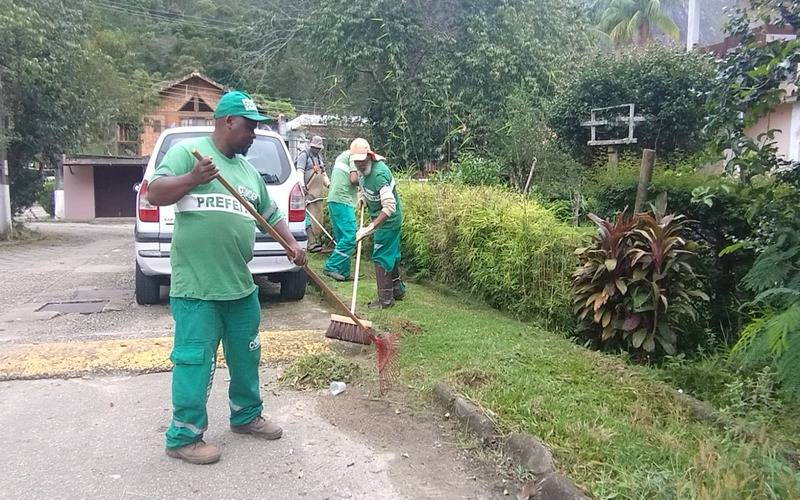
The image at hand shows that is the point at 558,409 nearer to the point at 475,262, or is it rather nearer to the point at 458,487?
the point at 458,487

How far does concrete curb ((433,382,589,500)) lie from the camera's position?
3.00 metres

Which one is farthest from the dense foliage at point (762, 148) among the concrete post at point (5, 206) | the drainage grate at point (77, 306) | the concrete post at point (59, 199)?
the concrete post at point (59, 199)

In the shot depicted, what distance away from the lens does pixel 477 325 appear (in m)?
5.78

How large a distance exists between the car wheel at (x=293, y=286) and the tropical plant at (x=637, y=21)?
29081 millimetres

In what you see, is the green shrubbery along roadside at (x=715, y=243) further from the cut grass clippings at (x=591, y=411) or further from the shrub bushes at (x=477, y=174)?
the shrub bushes at (x=477, y=174)

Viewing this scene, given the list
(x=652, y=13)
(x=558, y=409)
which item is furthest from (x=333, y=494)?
(x=652, y=13)

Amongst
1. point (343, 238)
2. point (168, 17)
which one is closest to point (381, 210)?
point (343, 238)

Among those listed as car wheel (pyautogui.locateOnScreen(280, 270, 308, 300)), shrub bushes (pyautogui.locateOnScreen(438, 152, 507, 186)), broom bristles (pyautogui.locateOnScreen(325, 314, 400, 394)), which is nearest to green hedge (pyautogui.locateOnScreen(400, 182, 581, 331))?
shrub bushes (pyautogui.locateOnScreen(438, 152, 507, 186))

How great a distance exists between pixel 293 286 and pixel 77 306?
2454 mm

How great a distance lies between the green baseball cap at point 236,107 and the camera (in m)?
3.47

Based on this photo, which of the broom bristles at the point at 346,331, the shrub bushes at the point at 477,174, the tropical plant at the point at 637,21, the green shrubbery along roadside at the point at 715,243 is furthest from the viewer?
the tropical plant at the point at 637,21

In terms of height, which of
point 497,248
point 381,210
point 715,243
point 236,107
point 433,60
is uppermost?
point 433,60

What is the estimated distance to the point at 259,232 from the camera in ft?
20.0

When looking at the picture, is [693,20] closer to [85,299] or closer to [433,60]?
[433,60]
